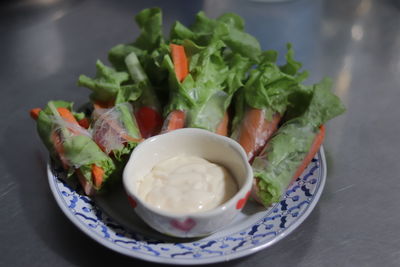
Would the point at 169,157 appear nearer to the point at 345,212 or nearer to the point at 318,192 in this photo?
the point at 318,192

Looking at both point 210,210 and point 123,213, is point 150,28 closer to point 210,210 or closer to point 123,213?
point 123,213

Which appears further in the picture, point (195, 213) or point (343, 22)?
point (343, 22)

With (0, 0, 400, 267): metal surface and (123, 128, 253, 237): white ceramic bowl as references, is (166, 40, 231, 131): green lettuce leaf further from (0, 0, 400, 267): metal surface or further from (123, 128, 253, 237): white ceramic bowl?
(0, 0, 400, 267): metal surface

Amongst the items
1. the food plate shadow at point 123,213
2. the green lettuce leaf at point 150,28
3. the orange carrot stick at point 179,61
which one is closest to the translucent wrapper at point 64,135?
the food plate shadow at point 123,213

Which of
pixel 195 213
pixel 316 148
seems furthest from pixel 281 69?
pixel 195 213

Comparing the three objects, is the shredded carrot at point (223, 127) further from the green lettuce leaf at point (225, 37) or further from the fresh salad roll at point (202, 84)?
the green lettuce leaf at point (225, 37)

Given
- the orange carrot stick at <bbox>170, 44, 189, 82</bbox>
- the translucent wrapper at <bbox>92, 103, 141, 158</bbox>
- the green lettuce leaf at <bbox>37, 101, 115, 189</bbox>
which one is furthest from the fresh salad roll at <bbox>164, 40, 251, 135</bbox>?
the green lettuce leaf at <bbox>37, 101, 115, 189</bbox>

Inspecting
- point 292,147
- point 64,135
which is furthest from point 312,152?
point 64,135
